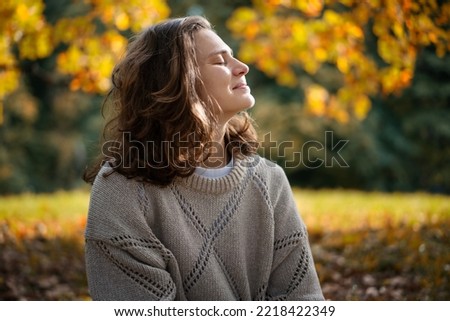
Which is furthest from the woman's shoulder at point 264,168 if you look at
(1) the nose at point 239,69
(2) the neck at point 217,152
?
(1) the nose at point 239,69

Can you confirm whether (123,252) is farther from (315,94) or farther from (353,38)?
(315,94)

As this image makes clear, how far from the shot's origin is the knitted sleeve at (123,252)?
198 cm

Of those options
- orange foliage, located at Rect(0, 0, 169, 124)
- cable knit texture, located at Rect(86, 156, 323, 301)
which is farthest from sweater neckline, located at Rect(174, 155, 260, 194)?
orange foliage, located at Rect(0, 0, 169, 124)

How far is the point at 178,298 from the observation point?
2098mm

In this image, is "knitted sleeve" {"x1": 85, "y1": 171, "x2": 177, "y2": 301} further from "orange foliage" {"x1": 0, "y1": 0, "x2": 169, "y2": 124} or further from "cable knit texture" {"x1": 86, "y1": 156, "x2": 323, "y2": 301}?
"orange foliage" {"x1": 0, "y1": 0, "x2": 169, "y2": 124}

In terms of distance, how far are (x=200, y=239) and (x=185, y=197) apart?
18 centimetres

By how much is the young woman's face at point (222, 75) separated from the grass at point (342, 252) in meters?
1.57

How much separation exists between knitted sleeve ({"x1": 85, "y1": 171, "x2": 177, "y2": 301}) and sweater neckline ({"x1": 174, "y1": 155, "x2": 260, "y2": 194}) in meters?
0.22

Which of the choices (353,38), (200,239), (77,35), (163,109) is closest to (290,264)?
(200,239)

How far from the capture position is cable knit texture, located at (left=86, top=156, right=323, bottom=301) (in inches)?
78.4

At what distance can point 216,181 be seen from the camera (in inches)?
85.9

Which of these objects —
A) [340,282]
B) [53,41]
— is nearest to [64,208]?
[53,41]

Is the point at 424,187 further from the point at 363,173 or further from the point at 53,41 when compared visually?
the point at 53,41
